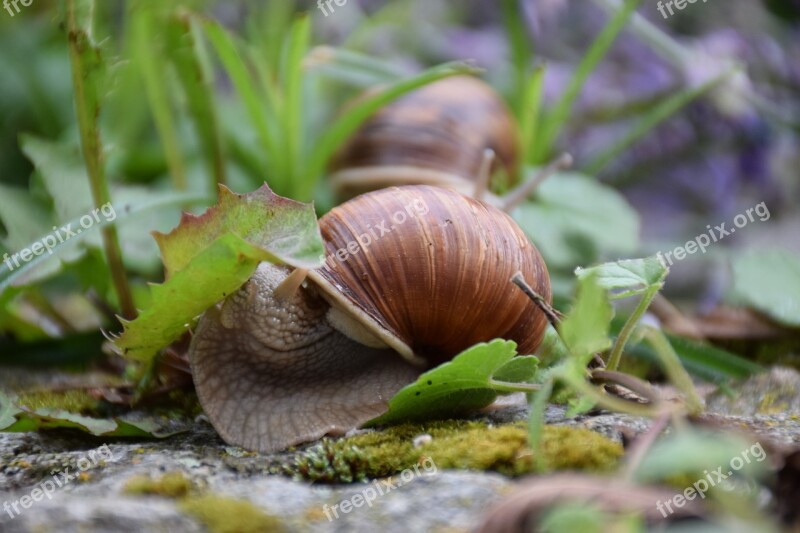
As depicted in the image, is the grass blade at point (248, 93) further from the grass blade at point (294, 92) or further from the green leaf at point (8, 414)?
the green leaf at point (8, 414)

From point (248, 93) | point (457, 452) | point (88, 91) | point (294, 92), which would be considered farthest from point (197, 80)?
point (457, 452)

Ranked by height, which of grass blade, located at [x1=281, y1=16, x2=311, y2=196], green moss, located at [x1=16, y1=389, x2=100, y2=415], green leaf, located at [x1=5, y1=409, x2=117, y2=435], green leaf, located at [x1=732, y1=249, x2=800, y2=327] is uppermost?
grass blade, located at [x1=281, y1=16, x2=311, y2=196]

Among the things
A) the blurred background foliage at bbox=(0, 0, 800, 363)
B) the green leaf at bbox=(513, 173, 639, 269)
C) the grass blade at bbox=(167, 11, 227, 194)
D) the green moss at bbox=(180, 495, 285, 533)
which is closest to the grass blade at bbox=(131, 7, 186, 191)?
the blurred background foliage at bbox=(0, 0, 800, 363)

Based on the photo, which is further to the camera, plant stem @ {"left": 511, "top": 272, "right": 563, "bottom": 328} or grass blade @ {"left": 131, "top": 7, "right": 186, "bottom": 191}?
→ grass blade @ {"left": 131, "top": 7, "right": 186, "bottom": 191}

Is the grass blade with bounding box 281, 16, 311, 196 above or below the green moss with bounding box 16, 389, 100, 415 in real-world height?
above

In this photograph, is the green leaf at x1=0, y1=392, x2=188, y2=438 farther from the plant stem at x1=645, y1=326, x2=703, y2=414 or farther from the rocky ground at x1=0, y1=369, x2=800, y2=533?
the plant stem at x1=645, y1=326, x2=703, y2=414

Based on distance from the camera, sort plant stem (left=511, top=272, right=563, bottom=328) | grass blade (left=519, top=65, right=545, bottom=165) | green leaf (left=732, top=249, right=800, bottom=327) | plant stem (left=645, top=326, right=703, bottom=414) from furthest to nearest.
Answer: grass blade (left=519, top=65, right=545, bottom=165)
green leaf (left=732, top=249, right=800, bottom=327)
plant stem (left=511, top=272, right=563, bottom=328)
plant stem (left=645, top=326, right=703, bottom=414)

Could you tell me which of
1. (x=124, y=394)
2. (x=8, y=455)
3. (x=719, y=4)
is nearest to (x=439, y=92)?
(x=124, y=394)
